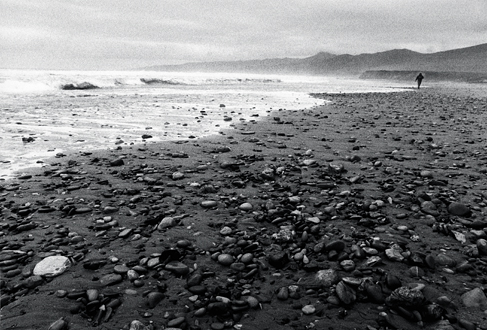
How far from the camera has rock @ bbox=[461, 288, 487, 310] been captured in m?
2.63

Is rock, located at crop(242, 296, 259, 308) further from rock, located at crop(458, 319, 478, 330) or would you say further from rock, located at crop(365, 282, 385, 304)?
rock, located at crop(458, 319, 478, 330)

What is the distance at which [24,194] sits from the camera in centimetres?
492

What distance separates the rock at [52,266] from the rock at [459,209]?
447 centimetres

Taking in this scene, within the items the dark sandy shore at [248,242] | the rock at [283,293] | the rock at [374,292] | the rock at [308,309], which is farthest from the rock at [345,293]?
the rock at [283,293]

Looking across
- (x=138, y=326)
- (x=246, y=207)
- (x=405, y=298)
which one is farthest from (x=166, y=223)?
(x=405, y=298)

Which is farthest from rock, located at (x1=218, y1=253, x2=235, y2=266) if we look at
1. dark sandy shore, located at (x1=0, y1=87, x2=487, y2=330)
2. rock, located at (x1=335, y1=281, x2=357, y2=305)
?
rock, located at (x1=335, y1=281, x2=357, y2=305)

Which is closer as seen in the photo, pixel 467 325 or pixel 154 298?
pixel 467 325

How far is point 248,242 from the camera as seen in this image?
3605 mm

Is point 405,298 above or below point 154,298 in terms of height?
above

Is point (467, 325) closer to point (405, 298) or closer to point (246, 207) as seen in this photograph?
point (405, 298)

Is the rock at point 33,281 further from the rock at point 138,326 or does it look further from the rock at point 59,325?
the rock at point 138,326

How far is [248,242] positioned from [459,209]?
277cm

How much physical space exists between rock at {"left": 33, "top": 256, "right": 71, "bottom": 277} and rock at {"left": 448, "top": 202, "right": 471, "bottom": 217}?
4474 mm

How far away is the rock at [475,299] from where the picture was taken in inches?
104
